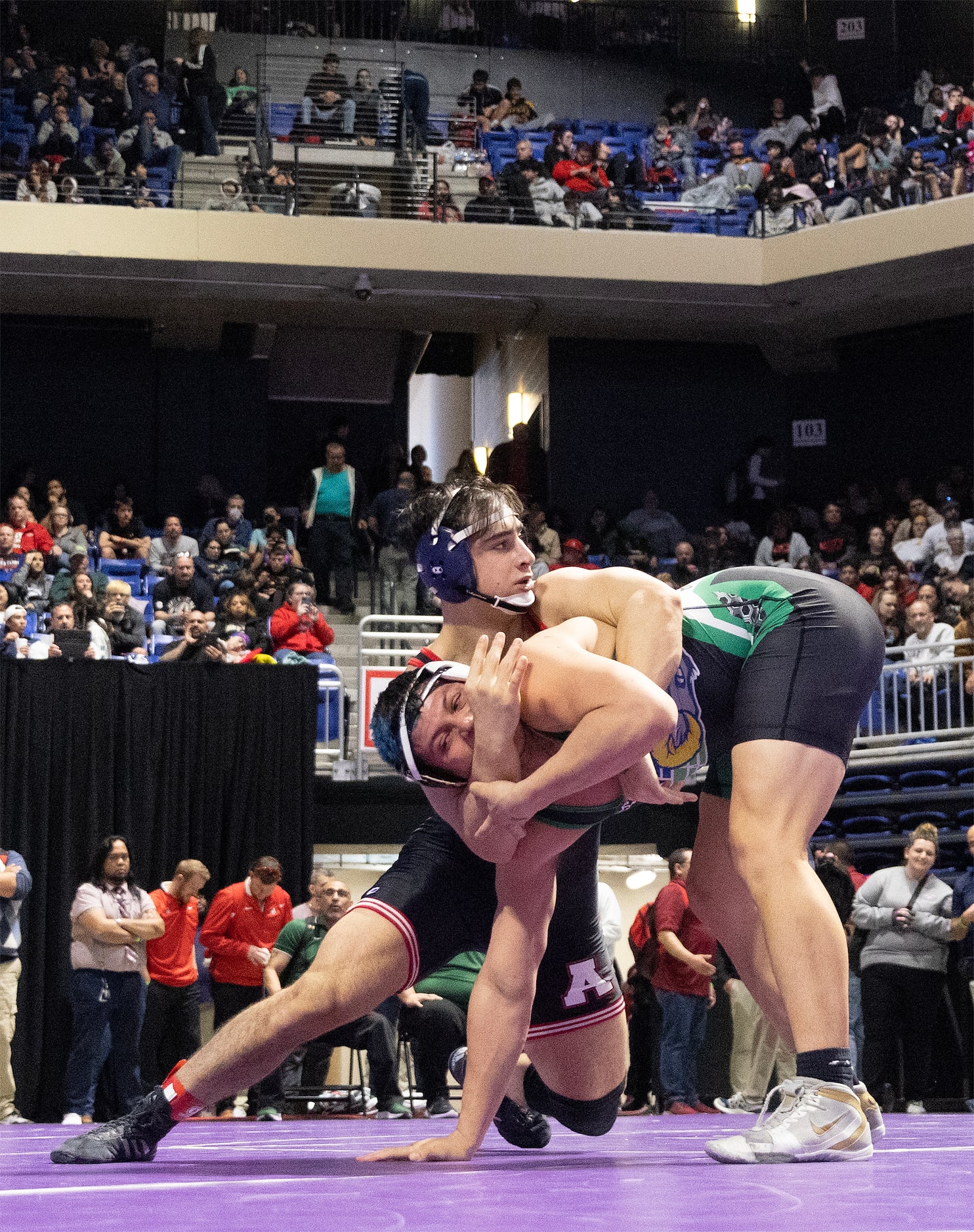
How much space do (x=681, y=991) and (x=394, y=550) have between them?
19.0 feet

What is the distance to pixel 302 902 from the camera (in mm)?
9898

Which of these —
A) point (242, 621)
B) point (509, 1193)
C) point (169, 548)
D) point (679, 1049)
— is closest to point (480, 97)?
point (169, 548)

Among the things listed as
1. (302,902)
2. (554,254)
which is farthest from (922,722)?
(554,254)

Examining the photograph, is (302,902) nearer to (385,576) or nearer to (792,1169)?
(385,576)

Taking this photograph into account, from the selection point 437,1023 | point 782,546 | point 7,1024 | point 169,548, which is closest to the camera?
point 437,1023

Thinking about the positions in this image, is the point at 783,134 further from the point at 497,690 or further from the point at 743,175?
the point at 497,690

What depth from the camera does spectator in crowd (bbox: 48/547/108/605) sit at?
1105 centimetres

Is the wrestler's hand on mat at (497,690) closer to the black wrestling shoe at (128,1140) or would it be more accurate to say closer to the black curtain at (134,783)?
the black wrestling shoe at (128,1140)

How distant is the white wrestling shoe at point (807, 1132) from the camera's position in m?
2.66

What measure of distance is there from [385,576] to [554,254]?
13.4 ft

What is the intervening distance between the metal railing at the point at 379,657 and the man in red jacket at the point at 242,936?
78.1 inches

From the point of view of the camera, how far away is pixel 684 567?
44.3 ft

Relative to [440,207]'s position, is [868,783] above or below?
below

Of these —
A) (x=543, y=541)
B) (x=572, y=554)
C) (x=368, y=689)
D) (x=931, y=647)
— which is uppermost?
(x=543, y=541)
